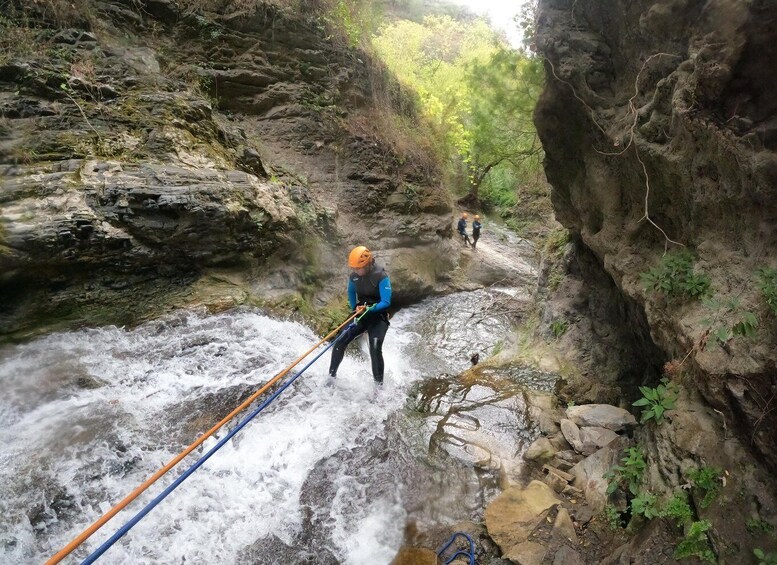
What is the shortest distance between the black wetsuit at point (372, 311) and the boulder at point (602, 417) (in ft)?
8.71

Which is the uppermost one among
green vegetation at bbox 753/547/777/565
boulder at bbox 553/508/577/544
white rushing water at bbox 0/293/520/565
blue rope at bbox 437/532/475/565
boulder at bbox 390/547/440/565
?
green vegetation at bbox 753/547/777/565

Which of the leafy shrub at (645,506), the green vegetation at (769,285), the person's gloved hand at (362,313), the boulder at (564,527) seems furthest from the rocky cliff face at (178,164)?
the green vegetation at (769,285)

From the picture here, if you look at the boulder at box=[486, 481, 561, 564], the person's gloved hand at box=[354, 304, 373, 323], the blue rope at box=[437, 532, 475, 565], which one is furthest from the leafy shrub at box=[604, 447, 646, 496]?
the person's gloved hand at box=[354, 304, 373, 323]

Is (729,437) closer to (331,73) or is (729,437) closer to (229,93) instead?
(229,93)

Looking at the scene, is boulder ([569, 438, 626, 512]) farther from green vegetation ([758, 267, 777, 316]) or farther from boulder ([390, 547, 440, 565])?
green vegetation ([758, 267, 777, 316])

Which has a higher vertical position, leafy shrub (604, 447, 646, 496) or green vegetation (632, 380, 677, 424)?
green vegetation (632, 380, 677, 424)

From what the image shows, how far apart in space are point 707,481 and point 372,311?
12.8ft

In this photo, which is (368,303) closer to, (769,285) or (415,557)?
(415,557)

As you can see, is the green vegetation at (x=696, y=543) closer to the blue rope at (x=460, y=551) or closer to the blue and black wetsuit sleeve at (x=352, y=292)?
the blue rope at (x=460, y=551)

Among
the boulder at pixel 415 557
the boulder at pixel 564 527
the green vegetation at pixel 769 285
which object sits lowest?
the boulder at pixel 415 557

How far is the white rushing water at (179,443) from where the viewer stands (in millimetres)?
3434

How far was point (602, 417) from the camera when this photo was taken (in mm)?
4746

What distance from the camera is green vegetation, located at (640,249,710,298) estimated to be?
373 cm

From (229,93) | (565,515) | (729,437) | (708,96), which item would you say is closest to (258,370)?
(565,515)
